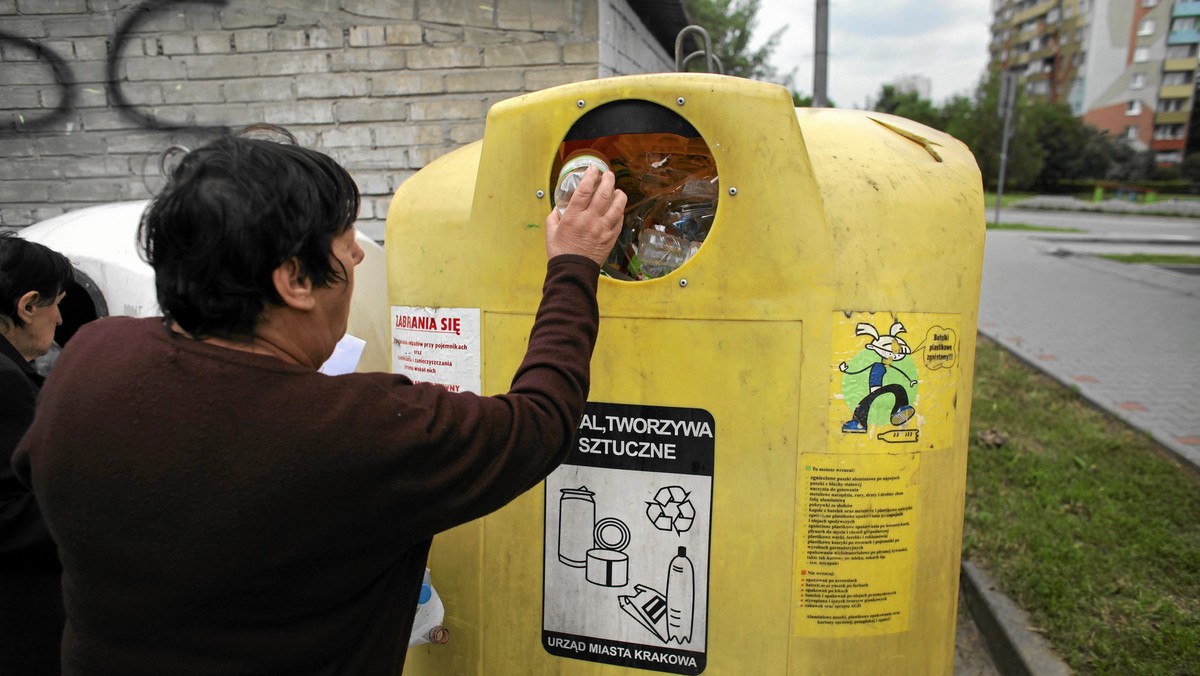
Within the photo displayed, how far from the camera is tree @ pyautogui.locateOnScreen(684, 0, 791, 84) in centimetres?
1459

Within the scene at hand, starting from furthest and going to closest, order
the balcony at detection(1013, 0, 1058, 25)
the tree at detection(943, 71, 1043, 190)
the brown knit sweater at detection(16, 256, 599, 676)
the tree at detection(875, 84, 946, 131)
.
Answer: the balcony at detection(1013, 0, 1058, 25) → the tree at detection(875, 84, 946, 131) → the tree at detection(943, 71, 1043, 190) → the brown knit sweater at detection(16, 256, 599, 676)

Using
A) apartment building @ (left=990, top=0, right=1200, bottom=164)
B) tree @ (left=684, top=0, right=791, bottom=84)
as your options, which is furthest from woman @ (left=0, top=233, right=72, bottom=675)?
apartment building @ (left=990, top=0, right=1200, bottom=164)

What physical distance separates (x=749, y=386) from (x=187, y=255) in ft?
3.05

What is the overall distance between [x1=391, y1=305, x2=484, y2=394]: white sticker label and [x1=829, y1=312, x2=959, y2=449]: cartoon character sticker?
2.39 ft

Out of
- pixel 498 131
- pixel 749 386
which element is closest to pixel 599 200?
pixel 498 131

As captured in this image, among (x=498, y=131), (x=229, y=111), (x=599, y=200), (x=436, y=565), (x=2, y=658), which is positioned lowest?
(x=2, y=658)

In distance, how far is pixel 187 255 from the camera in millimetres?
922

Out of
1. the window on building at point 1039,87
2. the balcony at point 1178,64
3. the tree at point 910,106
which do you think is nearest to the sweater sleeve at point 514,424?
the tree at point 910,106

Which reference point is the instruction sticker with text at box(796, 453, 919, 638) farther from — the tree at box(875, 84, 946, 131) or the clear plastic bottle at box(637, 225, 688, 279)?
the tree at box(875, 84, 946, 131)

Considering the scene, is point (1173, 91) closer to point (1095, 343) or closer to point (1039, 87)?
point (1039, 87)

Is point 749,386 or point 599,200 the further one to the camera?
point 749,386

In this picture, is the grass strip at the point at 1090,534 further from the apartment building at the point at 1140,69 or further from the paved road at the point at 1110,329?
the apartment building at the point at 1140,69

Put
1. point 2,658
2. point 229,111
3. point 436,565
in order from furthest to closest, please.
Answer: point 229,111, point 436,565, point 2,658

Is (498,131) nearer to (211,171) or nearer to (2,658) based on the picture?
(211,171)
